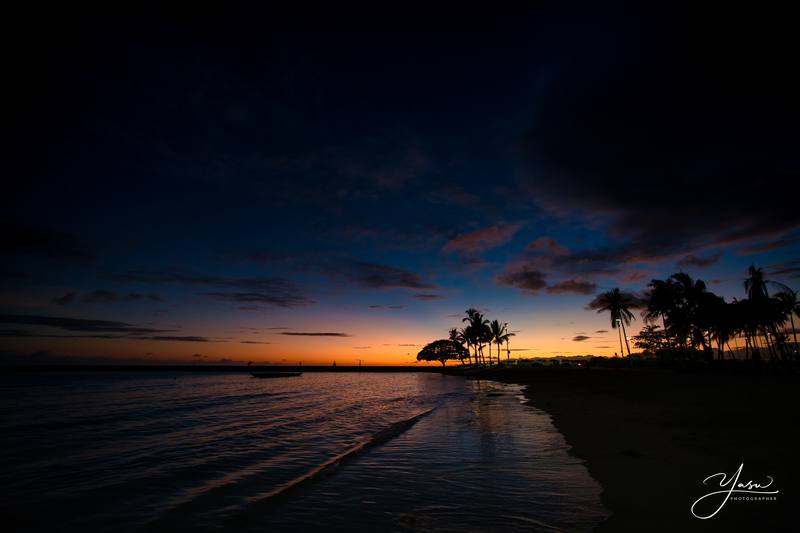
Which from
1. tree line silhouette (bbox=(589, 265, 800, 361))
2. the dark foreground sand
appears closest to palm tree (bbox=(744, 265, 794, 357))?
tree line silhouette (bbox=(589, 265, 800, 361))

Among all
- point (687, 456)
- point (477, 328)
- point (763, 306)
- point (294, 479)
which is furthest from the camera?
point (477, 328)

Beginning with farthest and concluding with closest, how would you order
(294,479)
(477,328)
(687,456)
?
(477,328) < (294,479) < (687,456)

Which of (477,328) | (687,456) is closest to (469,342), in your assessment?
(477,328)

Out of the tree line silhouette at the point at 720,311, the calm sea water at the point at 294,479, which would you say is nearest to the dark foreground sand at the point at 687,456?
the calm sea water at the point at 294,479

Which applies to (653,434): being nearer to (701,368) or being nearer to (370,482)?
(370,482)

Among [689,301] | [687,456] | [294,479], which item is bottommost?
[294,479]

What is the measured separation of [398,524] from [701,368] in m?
58.4

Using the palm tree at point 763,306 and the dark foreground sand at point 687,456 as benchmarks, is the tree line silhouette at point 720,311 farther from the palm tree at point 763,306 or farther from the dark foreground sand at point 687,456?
the dark foreground sand at point 687,456

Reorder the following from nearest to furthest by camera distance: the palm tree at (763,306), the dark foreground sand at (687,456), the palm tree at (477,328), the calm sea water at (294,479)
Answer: the dark foreground sand at (687,456), the calm sea water at (294,479), the palm tree at (763,306), the palm tree at (477,328)

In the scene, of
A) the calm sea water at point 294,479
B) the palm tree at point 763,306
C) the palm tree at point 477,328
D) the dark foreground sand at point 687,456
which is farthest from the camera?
the palm tree at point 477,328

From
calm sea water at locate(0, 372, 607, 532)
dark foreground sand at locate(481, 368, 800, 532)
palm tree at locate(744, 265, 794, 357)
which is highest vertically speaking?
palm tree at locate(744, 265, 794, 357)

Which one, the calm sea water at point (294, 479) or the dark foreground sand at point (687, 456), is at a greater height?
the dark foreground sand at point (687, 456)

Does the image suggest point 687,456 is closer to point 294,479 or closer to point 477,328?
point 294,479

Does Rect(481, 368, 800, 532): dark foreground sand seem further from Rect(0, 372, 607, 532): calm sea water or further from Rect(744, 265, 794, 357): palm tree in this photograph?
Rect(744, 265, 794, 357): palm tree
